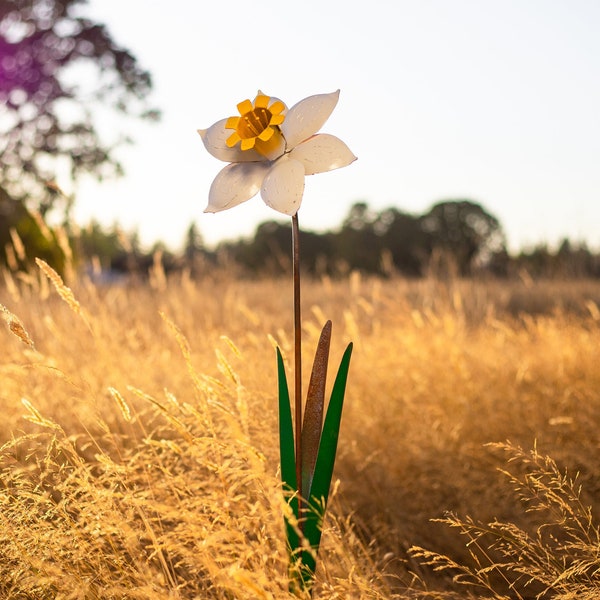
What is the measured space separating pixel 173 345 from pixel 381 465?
207 cm

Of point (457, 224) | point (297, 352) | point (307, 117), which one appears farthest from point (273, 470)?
point (457, 224)

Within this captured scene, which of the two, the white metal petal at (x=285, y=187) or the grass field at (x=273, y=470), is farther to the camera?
the grass field at (x=273, y=470)

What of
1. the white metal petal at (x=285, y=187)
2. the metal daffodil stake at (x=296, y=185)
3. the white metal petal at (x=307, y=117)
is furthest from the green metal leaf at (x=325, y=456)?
the white metal petal at (x=307, y=117)

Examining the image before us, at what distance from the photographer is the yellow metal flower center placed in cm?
121

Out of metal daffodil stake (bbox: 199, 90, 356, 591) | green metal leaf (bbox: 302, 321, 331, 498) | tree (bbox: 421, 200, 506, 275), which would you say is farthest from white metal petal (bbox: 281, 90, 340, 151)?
tree (bbox: 421, 200, 506, 275)

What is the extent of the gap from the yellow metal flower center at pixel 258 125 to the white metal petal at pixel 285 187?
51 millimetres

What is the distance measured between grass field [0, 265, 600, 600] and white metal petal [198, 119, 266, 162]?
0.33m

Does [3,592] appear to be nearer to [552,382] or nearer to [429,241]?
[552,382]

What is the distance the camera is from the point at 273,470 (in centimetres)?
183

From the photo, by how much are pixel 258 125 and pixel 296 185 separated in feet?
0.47

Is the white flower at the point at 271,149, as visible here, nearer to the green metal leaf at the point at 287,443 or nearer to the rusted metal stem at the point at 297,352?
the rusted metal stem at the point at 297,352

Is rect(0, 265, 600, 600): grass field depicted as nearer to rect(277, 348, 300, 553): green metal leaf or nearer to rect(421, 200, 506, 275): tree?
rect(277, 348, 300, 553): green metal leaf

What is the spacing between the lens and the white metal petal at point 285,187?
1160mm

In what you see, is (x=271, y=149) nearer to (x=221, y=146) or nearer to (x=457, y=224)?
(x=221, y=146)
